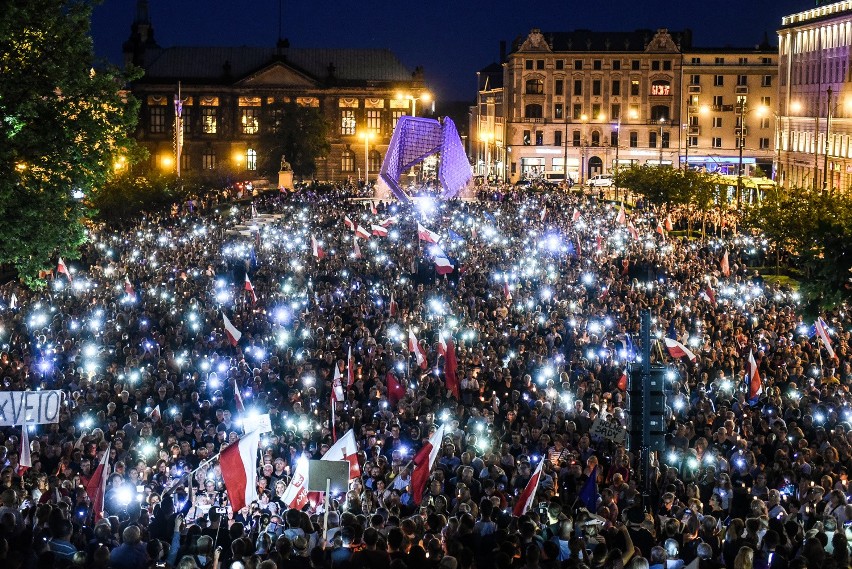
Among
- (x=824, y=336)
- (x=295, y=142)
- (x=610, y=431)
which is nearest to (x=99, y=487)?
(x=610, y=431)

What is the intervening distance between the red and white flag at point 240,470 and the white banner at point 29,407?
340 cm

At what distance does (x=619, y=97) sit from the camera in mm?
114250

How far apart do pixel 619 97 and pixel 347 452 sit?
102 meters

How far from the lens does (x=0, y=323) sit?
2780cm

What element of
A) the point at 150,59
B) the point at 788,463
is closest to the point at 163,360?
the point at 788,463

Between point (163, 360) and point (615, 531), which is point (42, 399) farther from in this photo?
point (615, 531)

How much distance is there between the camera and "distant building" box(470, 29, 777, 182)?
112625 mm

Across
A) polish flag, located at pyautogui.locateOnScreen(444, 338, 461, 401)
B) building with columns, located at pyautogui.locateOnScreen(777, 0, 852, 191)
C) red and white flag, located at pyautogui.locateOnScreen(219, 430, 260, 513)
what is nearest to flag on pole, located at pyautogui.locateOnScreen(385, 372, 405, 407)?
polish flag, located at pyautogui.locateOnScreen(444, 338, 461, 401)

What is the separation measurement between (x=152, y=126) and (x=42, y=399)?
103660 mm

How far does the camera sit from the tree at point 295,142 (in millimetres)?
101438

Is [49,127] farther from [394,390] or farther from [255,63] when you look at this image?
[255,63]

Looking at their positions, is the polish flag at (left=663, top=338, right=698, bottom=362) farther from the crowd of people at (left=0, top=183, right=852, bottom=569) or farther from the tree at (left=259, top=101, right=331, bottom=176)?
the tree at (left=259, top=101, right=331, bottom=176)

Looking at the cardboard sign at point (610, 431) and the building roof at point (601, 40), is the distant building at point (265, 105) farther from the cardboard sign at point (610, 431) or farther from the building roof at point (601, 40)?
the cardboard sign at point (610, 431)

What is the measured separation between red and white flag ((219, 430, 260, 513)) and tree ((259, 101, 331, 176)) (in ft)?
288
